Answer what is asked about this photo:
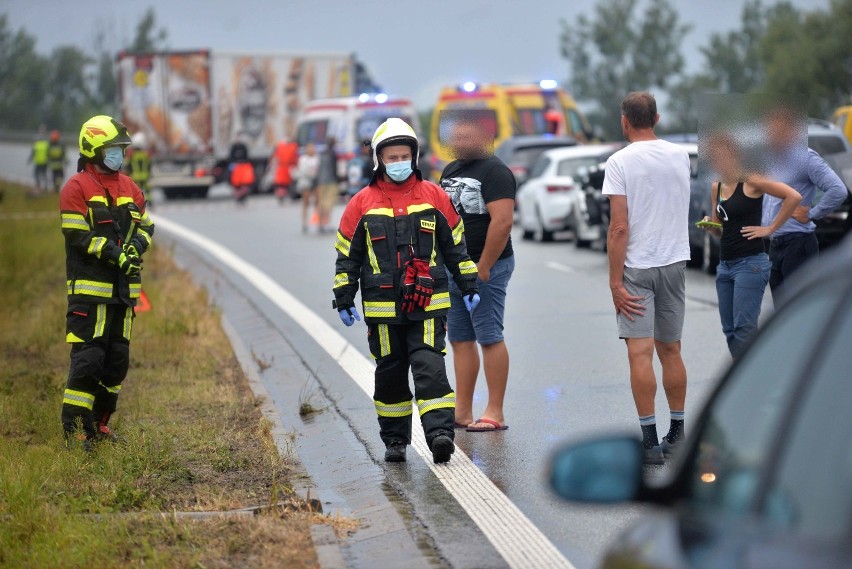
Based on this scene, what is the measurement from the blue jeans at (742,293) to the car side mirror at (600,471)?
16.9 feet

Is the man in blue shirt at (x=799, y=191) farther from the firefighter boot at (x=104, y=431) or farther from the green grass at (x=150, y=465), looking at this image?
the firefighter boot at (x=104, y=431)

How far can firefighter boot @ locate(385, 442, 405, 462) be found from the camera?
7.46m

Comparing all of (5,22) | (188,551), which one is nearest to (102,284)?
(188,551)

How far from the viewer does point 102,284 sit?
7.80 meters

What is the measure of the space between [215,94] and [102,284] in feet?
104

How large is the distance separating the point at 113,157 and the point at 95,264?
556 mm

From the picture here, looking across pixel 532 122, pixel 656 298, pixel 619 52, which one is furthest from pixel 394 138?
pixel 619 52

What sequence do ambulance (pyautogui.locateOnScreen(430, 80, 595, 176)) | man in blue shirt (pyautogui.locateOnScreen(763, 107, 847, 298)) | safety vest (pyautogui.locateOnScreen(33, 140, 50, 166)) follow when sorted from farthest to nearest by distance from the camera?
safety vest (pyautogui.locateOnScreen(33, 140, 50, 166)) < ambulance (pyautogui.locateOnScreen(430, 80, 595, 176)) < man in blue shirt (pyautogui.locateOnScreen(763, 107, 847, 298))

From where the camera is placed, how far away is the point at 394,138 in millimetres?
7281

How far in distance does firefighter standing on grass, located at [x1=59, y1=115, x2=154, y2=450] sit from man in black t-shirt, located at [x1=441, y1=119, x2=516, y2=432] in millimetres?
1689

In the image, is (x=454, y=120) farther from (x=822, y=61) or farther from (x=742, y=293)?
(x=822, y=61)

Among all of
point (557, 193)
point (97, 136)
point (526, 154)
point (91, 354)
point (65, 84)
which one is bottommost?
point (65, 84)

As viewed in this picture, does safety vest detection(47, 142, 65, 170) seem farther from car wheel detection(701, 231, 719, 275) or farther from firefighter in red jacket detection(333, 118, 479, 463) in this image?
firefighter in red jacket detection(333, 118, 479, 463)

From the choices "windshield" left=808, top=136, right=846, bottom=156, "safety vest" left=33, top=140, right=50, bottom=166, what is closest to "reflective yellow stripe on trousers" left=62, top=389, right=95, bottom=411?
"windshield" left=808, top=136, right=846, bottom=156
